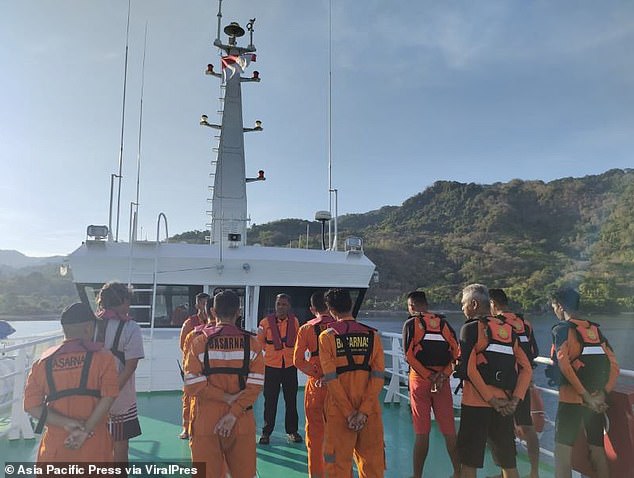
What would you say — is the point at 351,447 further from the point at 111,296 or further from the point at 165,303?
the point at 165,303

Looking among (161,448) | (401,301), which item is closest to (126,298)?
(161,448)

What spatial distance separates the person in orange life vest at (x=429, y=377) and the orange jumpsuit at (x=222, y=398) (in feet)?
4.60

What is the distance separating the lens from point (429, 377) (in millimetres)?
3641

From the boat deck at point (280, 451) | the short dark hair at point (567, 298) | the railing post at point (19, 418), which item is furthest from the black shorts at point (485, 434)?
the railing post at point (19, 418)

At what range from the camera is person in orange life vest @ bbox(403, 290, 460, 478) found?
3.58 m

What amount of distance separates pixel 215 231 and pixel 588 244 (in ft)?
249

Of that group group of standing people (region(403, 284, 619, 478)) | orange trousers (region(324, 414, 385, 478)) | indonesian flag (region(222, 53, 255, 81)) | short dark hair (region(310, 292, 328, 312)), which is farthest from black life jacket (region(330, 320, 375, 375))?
indonesian flag (region(222, 53, 255, 81))

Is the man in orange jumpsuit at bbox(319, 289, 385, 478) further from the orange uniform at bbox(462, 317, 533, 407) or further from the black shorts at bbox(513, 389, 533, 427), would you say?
the black shorts at bbox(513, 389, 533, 427)

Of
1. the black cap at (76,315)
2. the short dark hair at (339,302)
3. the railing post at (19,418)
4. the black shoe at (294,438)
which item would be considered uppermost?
the short dark hair at (339,302)

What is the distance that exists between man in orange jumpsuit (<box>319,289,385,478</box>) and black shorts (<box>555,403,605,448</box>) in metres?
1.25

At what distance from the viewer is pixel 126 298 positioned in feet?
11.1

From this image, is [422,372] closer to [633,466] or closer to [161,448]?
[633,466]

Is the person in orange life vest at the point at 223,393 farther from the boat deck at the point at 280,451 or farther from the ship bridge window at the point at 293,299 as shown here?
the ship bridge window at the point at 293,299

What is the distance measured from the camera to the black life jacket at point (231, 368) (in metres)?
2.76
